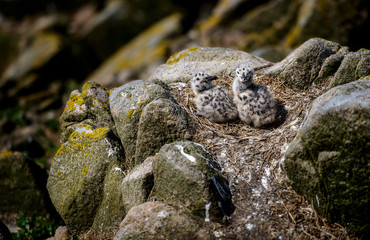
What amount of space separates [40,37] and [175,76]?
1773cm

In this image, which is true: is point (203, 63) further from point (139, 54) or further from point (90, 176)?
point (139, 54)

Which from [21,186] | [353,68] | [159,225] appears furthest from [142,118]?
[21,186]

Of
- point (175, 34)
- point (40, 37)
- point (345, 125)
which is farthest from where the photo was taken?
point (40, 37)

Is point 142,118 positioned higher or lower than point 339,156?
higher

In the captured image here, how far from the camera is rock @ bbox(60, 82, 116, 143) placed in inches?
223

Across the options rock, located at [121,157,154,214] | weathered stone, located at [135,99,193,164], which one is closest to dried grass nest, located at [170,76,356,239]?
weathered stone, located at [135,99,193,164]

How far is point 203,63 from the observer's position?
674cm

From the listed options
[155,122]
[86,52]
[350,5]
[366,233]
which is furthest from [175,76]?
[86,52]

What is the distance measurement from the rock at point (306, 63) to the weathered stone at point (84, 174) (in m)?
3.35

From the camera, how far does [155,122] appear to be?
4902 mm

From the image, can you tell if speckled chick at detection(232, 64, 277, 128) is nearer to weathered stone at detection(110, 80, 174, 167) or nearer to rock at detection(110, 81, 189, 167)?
rock at detection(110, 81, 189, 167)

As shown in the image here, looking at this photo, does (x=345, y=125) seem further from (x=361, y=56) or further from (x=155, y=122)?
(x=155, y=122)

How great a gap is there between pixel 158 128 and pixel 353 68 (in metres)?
3.20

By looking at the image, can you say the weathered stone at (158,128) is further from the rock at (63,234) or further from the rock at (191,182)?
the rock at (63,234)
